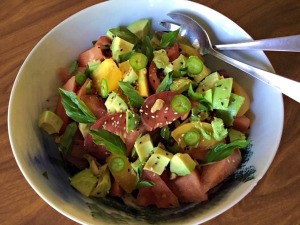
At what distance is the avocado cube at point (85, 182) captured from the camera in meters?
0.96

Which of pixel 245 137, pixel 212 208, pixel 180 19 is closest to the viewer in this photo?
pixel 212 208

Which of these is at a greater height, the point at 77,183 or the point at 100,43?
the point at 100,43

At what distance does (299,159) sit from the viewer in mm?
1056

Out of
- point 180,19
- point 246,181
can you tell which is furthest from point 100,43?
point 246,181

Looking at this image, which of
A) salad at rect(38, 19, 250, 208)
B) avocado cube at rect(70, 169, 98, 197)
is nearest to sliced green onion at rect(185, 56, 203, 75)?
salad at rect(38, 19, 250, 208)

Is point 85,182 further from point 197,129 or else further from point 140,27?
point 140,27

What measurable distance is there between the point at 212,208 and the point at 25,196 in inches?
18.1

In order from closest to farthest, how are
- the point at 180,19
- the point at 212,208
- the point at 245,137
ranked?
the point at 212,208, the point at 245,137, the point at 180,19

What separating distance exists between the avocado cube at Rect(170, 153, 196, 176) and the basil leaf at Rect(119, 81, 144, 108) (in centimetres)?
17

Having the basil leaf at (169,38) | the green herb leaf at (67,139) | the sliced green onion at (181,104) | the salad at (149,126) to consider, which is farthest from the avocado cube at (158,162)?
the basil leaf at (169,38)

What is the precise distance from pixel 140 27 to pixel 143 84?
7.9 inches

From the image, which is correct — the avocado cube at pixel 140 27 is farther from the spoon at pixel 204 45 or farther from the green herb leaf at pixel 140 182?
Result: the green herb leaf at pixel 140 182

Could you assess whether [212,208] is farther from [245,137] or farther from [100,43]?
[100,43]

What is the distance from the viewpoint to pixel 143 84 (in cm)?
101
